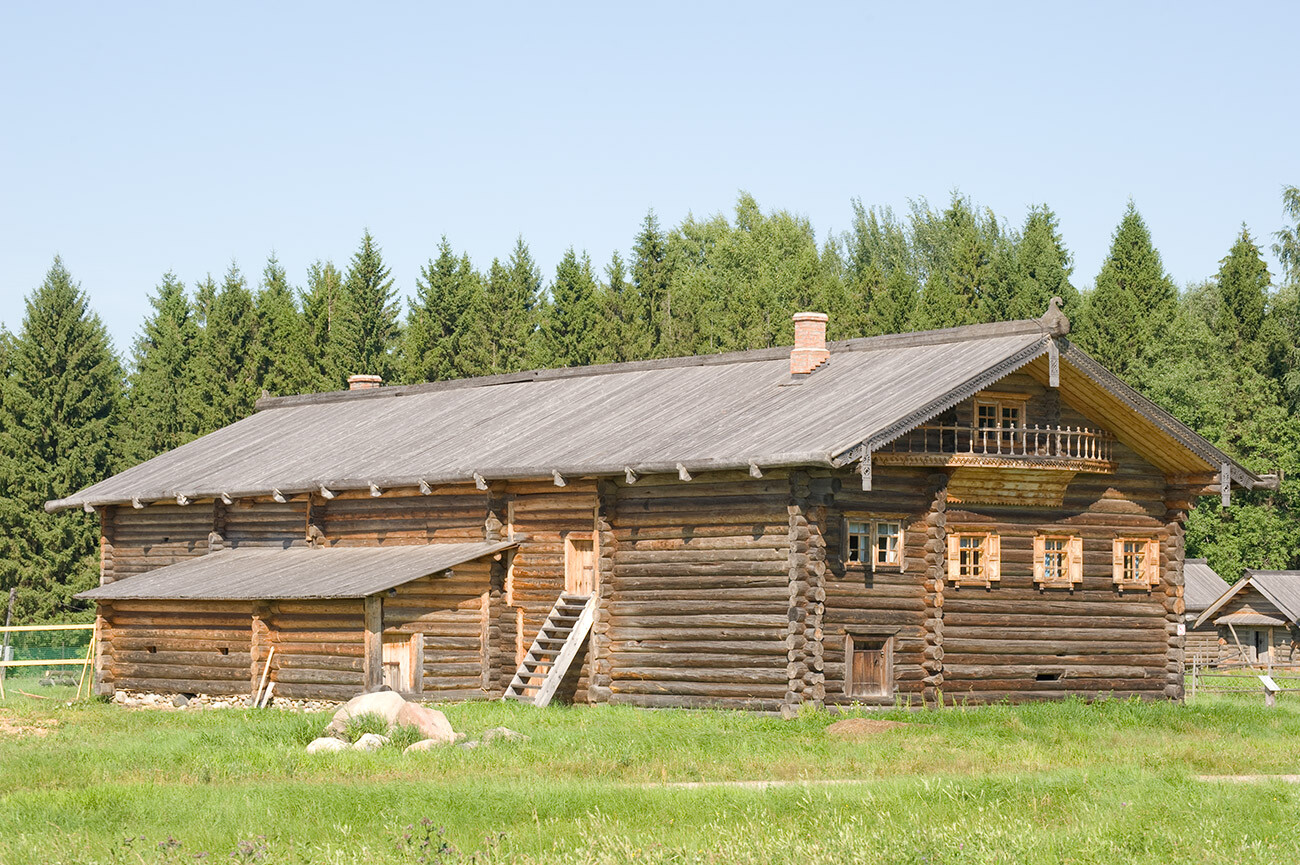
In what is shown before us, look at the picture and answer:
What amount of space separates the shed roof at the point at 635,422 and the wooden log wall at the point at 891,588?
1.48 m

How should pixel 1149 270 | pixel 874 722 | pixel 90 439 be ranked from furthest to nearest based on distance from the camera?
pixel 1149 270 → pixel 90 439 → pixel 874 722

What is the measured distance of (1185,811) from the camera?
19.3m

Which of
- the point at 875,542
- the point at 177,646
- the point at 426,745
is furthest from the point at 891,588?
the point at 177,646

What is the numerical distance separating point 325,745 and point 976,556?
13586 mm

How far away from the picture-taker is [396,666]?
33938mm

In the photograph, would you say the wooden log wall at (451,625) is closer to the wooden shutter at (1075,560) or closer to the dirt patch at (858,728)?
the dirt patch at (858,728)

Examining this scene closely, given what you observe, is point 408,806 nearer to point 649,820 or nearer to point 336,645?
point 649,820

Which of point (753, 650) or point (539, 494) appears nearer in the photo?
point (753, 650)

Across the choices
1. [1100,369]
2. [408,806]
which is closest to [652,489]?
[1100,369]

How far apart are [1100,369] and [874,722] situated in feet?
29.7

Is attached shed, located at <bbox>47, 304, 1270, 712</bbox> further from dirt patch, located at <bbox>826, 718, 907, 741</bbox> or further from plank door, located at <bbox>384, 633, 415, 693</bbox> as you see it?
dirt patch, located at <bbox>826, 718, 907, 741</bbox>

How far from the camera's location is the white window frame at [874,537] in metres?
31.6

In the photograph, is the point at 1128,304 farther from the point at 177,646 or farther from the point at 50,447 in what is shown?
the point at 177,646

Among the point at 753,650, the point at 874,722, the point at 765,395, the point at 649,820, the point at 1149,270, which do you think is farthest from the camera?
the point at 1149,270
